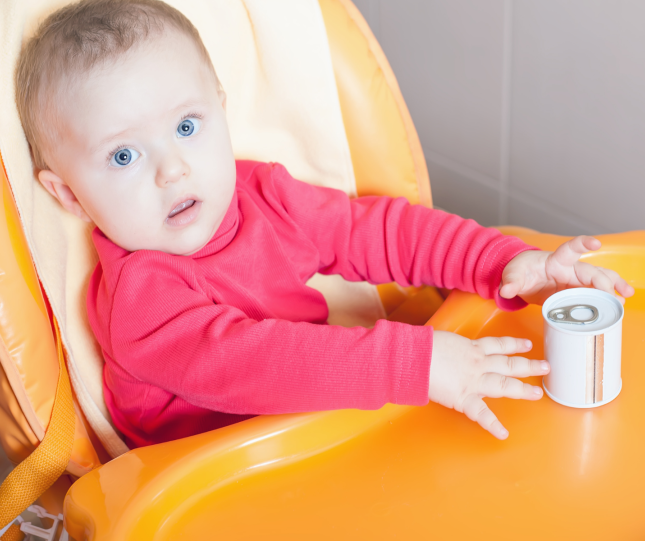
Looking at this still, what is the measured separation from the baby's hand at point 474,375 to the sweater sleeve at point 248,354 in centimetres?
2

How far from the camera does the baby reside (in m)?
0.67

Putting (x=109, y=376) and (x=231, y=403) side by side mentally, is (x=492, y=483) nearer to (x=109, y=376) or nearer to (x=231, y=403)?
(x=231, y=403)

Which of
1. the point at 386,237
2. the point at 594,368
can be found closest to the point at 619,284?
the point at 594,368

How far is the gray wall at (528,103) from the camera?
1.08m

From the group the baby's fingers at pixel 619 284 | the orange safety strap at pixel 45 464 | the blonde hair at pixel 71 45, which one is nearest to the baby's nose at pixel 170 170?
the blonde hair at pixel 71 45

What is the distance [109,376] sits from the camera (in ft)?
2.63

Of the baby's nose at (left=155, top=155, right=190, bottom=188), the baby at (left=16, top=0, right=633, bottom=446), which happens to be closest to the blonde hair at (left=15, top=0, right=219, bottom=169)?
the baby at (left=16, top=0, right=633, bottom=446)

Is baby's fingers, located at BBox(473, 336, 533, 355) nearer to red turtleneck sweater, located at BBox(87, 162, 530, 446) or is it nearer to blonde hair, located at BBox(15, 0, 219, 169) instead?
red turtleneck sweater, located at BBox(87, 162, 530, 446)

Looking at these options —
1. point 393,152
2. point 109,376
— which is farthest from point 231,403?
point 393,152

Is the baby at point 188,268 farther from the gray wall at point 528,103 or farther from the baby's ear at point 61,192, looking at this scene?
the gray wall at point 528,103

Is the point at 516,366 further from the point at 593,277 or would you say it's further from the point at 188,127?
the point at 188,127

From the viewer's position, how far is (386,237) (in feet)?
2.89

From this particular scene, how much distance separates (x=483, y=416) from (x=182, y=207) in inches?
15.2

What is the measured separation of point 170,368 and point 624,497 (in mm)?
440
